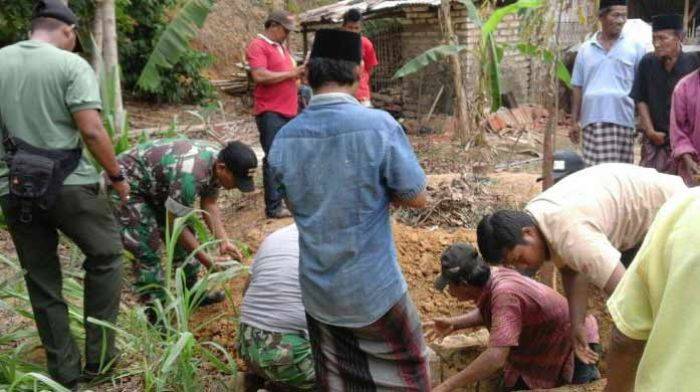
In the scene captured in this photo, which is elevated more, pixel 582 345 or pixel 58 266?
pixel 58 266

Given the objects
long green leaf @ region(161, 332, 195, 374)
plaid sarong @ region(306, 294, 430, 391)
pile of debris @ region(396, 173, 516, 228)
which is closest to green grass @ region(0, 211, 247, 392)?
long green leaf @ region(161, 332, 195, 374)

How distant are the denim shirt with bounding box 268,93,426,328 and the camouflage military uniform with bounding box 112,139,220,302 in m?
1.22

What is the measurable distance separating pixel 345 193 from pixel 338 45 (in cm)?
54

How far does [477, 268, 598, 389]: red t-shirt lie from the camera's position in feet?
10.3

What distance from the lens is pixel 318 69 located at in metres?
2.64

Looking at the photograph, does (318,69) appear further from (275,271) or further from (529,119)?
(529,119)

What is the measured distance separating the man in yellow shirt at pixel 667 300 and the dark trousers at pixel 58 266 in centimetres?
246

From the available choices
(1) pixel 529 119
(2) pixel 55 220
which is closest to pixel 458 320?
(2) pixel 55 220

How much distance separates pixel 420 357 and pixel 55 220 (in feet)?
5.65

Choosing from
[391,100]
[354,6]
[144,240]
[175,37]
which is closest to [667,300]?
[144,240]

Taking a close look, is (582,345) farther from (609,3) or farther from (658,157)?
(609,3)

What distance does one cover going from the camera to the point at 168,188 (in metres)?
3.89

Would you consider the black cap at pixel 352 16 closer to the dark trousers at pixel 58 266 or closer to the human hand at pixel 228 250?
the human hand at pixel 228 250

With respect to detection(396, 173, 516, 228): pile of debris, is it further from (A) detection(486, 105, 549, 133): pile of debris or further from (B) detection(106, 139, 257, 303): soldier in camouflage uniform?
(A) detection(486, 105, 549, 133): pile of debris
